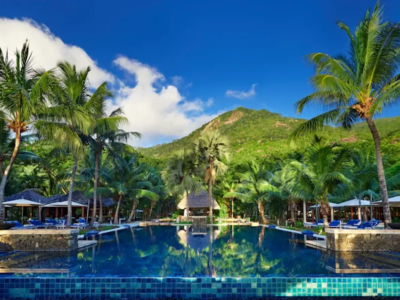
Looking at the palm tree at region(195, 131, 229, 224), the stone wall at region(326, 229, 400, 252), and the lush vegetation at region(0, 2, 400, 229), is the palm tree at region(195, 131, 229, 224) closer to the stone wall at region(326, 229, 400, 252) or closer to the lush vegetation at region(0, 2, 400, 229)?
the lush vegetation at region(0, 2, 400, 229)

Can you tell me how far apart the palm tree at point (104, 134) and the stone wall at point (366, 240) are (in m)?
11.7

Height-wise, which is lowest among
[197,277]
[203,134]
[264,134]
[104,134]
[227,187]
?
[197,277]

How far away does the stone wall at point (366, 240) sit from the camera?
9.39 meters

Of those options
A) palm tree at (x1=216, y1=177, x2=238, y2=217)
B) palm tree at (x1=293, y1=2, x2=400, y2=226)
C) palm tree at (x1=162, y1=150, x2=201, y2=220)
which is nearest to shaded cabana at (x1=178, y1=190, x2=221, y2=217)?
palm tree at (x1=216, y1=177, x2=238, y2=217)

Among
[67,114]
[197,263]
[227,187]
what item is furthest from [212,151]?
[197,263]

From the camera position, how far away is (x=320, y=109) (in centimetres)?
1116

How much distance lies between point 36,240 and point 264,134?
138 ft

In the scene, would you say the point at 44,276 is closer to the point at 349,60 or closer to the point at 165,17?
the point at 349,60

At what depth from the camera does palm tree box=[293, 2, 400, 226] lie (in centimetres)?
969

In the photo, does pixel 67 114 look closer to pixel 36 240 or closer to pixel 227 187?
pixel 36 240

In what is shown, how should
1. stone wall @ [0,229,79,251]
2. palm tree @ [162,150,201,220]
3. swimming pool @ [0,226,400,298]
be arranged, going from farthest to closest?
palm tree @ [162,150,201,220]
stone wall @ [0,229,79,251]
swimming pool @ [0,226,400,298]

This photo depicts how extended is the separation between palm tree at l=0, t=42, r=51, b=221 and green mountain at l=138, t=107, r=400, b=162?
57.7ft

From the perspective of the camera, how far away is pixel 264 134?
4878 cm

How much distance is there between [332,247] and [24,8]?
53.2ft
